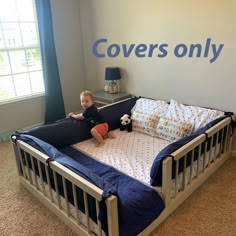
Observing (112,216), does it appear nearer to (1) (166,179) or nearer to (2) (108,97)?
(1) (166,179)

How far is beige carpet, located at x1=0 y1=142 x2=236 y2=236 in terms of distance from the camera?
1851mm

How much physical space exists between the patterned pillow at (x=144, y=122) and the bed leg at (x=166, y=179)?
954 millimetres

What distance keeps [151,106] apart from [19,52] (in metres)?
1.95

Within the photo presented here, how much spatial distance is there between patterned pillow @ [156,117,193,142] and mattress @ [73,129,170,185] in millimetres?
68

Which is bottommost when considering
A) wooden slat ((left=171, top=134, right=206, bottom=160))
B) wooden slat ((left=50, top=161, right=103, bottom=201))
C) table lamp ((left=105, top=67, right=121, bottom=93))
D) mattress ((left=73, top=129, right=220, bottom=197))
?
mattress ((left=73, top=129, right=220, bottom=197))

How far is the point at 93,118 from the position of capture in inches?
107

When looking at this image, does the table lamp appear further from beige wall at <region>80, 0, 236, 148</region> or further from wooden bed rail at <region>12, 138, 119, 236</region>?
wooden bed rail at <region>12, 138, 119, 236</region>

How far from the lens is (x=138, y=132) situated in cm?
288

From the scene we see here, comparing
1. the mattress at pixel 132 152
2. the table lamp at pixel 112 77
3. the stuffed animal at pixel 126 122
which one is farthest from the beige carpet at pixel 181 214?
the table lamp at pixel 112 77

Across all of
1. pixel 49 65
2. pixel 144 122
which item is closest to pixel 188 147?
pixel 144 122

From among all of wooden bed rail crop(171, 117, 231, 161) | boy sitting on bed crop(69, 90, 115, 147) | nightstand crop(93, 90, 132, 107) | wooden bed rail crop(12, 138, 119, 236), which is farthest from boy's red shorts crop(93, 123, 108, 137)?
wooden bed rail crop(171, 117, 231, 161)

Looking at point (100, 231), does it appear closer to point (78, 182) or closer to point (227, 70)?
point (78, 182)

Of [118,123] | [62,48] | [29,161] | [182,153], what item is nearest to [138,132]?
[118,123]

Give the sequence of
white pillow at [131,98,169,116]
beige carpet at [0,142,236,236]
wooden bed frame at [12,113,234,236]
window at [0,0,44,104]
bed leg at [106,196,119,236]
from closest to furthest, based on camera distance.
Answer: bed leg at [106,196,119,236] → wooden bed frame at [12,113,234,236] → beige carpet at [0,142,236,236] → white pillow at [131,98,169,116] → window at [0,0,44,104]
